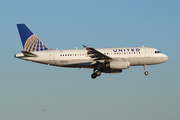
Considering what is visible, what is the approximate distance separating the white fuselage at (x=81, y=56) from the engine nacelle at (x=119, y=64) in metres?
2.28

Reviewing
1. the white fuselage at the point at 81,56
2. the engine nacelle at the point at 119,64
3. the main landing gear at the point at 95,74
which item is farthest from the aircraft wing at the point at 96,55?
the main landing gear at the point at 95,74

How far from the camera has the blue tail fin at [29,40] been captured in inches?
2539

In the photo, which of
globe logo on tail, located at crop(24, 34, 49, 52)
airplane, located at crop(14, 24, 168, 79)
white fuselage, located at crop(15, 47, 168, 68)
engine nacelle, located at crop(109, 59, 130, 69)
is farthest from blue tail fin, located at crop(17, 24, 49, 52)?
engine nacelle, located at crop(109, 59, 130, 69)

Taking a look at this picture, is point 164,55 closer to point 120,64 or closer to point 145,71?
point 145,71

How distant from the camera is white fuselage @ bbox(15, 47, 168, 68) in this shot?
6128 cm

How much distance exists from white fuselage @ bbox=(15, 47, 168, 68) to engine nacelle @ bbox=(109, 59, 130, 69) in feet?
7.49

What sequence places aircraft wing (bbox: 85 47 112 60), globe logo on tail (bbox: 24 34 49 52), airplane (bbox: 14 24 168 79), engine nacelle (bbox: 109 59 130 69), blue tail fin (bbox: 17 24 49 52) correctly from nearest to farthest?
1. aircraft wing (bbox: 85 47 112 60)
2. engine nacelle (bbox: 109 59 130 69)
3. airplane (bbox: 14 24 168 79)
4. globe logo on tail (bbox: 24 34 49 52)
5. blue tail fin (bbox: 17 24 49 52)

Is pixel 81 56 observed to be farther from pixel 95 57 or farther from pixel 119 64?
pixel 119 64

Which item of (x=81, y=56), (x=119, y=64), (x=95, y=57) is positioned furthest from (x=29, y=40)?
(x=119, y=64)

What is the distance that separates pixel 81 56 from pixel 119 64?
6735 millimetres

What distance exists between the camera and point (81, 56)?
61312 millimetres

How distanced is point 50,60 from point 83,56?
222 inches

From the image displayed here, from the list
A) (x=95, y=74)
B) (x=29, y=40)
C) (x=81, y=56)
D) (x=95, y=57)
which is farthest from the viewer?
(x=29, y=40)

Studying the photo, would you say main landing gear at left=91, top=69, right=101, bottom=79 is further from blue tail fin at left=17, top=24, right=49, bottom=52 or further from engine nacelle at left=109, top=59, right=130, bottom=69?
blue tail fin at left=17, top=24, right=49, bottom=52
